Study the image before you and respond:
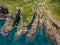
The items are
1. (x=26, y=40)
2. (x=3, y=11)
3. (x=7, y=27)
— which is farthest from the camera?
(x=3, y=11)

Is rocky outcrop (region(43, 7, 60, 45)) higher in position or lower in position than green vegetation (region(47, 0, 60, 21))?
lower

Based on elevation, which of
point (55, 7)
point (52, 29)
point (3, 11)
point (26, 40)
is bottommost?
point (26, 40)

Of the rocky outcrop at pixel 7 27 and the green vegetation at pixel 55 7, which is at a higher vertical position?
the green vegetation at pixel 55 7

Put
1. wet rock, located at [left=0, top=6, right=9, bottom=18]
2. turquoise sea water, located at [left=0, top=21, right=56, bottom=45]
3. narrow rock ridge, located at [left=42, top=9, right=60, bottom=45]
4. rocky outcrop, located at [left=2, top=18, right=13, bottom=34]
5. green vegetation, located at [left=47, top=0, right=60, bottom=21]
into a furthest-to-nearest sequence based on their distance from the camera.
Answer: wet rock, located at [left=0, top=6, right=9, bottom=18] → green vegetation, located at [left=47, top=0, right=60, bottom=21] → rocky outcrop, located at [left=2, top=18, right=13, bottom=34] → turquoise sea water, located at [left=0, top=21, right=56, bottom=45] → narrow rock ridge, located at [left=42, top=9, right=60, bottom=45]

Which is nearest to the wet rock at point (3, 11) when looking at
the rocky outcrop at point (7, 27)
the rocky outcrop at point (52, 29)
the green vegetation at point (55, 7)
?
the rocky outcrop at point (7, 27)

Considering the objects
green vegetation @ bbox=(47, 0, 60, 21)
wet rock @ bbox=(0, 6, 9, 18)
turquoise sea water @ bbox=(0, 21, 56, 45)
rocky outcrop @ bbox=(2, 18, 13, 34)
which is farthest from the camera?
wet rock @ bbox=(0, 6, 9, 18)

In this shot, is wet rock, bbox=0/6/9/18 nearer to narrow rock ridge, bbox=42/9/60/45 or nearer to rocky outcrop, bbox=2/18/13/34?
rocky outcrop, bbox=2/18/13/34

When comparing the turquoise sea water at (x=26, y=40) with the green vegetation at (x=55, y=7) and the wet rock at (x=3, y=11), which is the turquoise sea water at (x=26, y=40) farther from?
the wet rock at (x=3, y=11)

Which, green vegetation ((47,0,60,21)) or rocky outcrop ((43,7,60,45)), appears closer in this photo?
rocky outcrop ((43,7,60,45))

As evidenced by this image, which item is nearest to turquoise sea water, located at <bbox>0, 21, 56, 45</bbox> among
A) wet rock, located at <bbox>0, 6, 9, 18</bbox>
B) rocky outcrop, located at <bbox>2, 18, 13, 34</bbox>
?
rocky outcrop, located at <bbox>2, 18, 13, 34</bbox>

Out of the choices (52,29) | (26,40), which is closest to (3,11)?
(26,40)

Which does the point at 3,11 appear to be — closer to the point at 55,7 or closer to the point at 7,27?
the point at 7,27

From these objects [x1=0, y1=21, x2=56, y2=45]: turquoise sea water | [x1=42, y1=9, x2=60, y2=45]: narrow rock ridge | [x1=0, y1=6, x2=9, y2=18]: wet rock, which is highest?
[x1=0, y1=6, x2=9, y2=18]: wet rock
